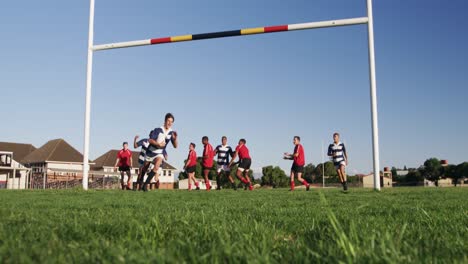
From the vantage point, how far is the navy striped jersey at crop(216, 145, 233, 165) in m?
18.7

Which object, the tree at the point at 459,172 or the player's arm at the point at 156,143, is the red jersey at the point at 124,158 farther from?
the tree at the point at 459,172

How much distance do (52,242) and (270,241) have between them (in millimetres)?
1028

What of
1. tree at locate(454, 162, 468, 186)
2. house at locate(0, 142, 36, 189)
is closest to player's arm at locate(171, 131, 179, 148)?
house at locate(0, 142, 36, 189)

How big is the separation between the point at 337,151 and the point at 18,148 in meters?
65.4

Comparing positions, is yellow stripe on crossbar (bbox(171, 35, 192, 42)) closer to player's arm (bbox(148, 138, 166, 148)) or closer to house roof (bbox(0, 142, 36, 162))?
player's arm (bbox(148, 138, 166, 148))

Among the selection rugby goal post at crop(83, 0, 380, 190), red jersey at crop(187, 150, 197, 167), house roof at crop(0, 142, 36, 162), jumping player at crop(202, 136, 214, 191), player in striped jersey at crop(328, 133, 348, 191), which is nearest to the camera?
rugby goal post at crop(83, 0, 380, 190)

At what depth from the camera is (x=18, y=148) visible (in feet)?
220

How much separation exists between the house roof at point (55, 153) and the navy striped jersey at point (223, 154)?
159ft

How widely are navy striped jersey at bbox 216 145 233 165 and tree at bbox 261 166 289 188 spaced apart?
6651 centimetres

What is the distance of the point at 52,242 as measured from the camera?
1.87 m

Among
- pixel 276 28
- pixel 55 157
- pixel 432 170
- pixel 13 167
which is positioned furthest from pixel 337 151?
pixel 432 170

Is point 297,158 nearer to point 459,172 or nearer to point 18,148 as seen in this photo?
point 18,148

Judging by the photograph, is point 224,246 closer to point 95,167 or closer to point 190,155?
point 190,155

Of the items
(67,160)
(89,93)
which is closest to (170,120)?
(89,93)
